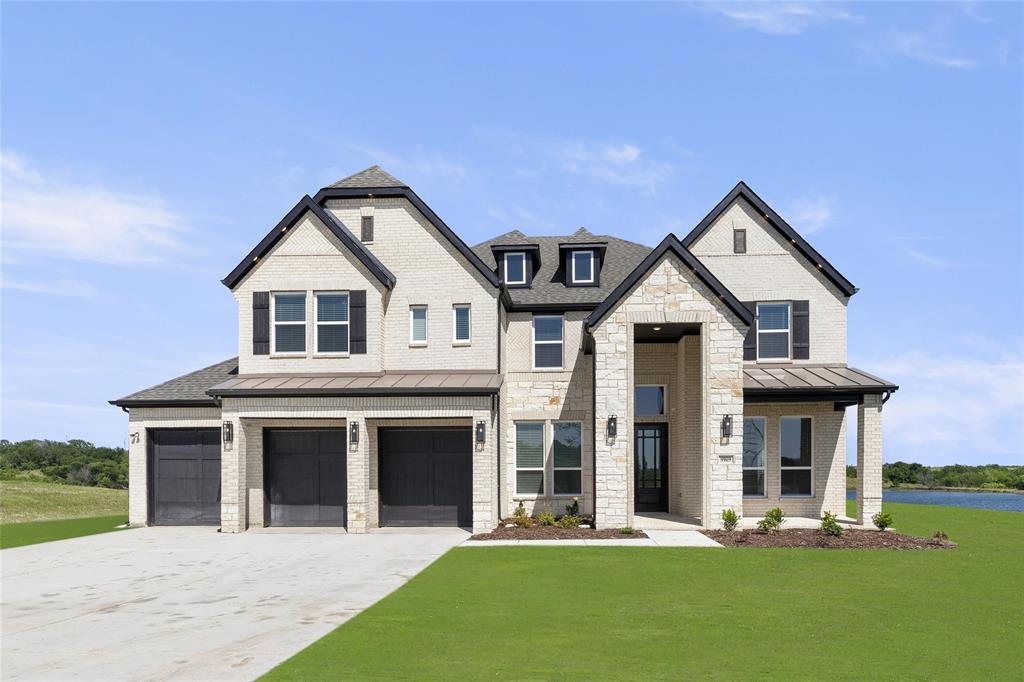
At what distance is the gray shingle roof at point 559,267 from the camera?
26.1 metres

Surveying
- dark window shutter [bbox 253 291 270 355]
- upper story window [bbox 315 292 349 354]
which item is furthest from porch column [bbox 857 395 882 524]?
dark window shutter [bbox 253 291 270 355]

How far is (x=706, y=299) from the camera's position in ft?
72.1

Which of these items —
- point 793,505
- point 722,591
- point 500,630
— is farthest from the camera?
point 793,505

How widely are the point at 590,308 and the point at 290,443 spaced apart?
32.4 feet

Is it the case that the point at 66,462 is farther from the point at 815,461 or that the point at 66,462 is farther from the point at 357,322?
the point at 815,461

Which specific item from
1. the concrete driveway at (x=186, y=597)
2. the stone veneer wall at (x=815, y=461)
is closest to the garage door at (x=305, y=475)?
the concrete driveway at (x=186, y=597)

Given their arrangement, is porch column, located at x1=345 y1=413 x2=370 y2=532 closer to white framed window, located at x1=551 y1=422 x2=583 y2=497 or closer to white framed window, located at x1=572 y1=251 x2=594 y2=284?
white framed window, located at x1=551 y1=422 x2=583 y2=497

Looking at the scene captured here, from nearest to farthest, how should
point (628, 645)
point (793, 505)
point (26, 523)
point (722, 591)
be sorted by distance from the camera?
point (628, 645), point (722, 591), point (793, 505), point (26, 523)

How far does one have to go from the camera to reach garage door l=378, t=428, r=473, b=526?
2348 centimetres

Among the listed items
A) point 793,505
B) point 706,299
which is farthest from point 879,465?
point 706,299

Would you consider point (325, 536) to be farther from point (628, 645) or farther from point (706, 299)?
point (628, 645)

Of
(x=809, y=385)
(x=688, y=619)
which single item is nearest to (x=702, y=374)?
(x=809, y=385)

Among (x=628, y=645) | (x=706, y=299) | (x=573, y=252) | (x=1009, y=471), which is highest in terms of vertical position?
(x=573, y=252)

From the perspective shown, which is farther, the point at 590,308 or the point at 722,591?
the point at 590,308
